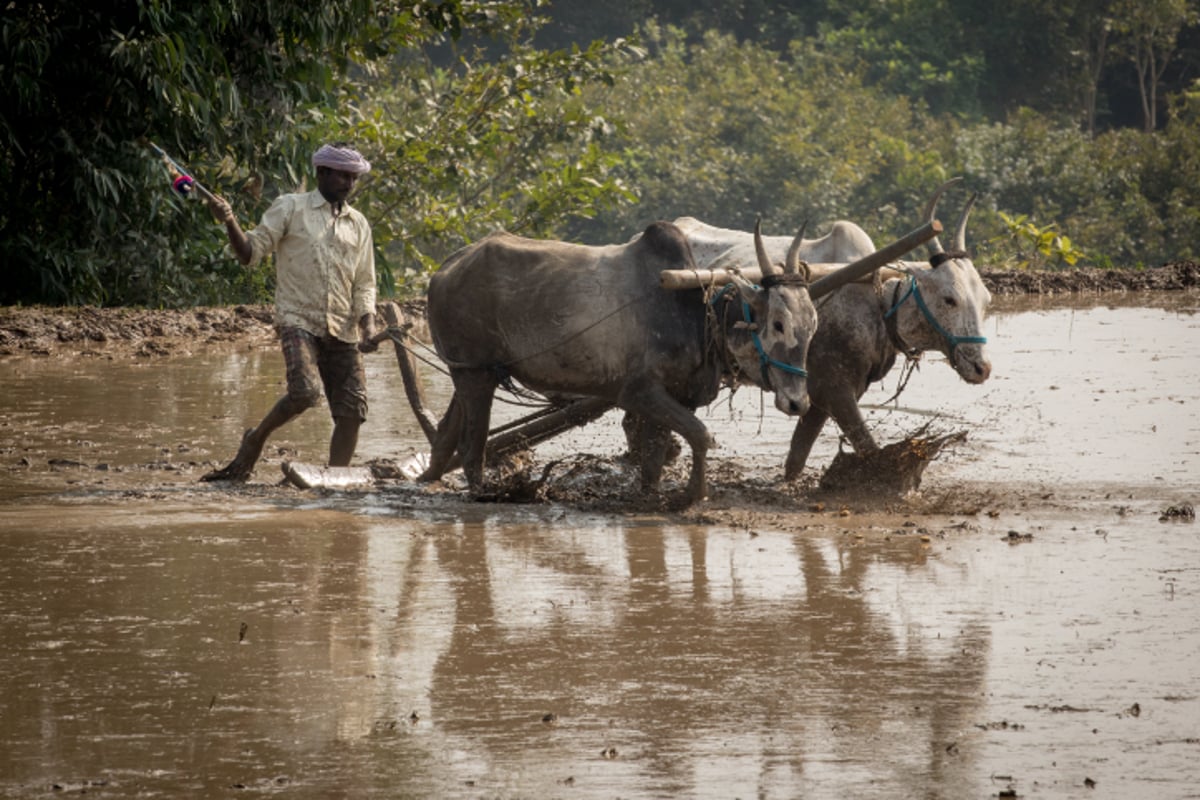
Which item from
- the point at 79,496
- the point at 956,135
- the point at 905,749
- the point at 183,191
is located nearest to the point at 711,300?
the point at 183,191

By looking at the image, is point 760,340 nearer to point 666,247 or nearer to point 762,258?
point 762,258

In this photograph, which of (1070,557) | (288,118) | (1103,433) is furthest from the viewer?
(288,118)

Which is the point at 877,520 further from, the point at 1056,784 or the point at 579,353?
the point at 1056,784

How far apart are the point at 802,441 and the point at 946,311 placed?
3.46 feet

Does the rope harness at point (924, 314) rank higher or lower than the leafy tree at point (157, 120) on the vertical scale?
lower

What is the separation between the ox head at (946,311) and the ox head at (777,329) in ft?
3.12

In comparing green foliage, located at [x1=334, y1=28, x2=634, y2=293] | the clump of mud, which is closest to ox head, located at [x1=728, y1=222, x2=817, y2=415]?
the clump of mud

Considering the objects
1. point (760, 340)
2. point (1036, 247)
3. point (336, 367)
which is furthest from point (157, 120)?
point (1036, 247)

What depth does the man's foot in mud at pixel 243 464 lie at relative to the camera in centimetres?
908

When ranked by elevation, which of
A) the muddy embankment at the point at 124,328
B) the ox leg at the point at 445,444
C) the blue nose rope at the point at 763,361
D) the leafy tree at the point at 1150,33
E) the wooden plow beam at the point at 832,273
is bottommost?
the ox leg at the point at 445,444

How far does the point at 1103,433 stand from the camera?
1120 centimetres

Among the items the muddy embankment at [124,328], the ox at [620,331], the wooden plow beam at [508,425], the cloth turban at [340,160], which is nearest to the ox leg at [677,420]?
the ox at [620,331]

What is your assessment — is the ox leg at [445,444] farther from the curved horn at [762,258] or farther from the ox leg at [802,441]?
the curved horn at [762,258]

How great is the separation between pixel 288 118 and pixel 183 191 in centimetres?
662
